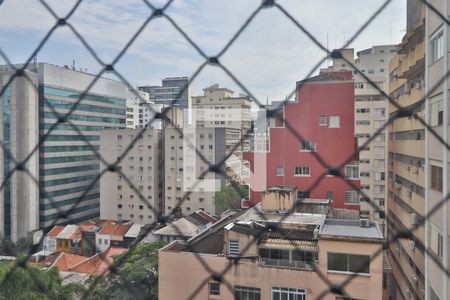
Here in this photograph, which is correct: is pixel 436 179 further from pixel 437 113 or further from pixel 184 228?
pixel 184 228

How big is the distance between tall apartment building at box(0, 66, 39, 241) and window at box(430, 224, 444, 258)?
19.3 feet

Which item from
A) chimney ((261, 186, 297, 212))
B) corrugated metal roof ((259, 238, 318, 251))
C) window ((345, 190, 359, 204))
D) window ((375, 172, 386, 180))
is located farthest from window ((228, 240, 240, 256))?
window ((375, 172, 386, 180))

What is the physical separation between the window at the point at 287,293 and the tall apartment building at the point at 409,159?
1.08 metres

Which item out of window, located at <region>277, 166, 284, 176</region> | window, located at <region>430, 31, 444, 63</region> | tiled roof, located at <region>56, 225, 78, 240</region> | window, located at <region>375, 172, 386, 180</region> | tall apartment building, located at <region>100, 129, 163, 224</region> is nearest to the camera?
window, located at <region>430, 31, 444, 63</region>

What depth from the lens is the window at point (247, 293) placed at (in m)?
2.60

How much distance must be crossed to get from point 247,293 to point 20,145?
5892 millimetres

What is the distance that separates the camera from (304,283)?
2.53 metres

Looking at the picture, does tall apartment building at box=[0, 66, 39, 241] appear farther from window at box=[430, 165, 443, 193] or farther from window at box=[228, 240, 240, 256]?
window at box=[430, 165, 443, 193]

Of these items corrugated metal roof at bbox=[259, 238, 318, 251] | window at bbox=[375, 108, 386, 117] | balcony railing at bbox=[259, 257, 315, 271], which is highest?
window at bbox=[375, 108, 386, 117]

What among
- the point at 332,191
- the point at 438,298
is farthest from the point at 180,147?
the point at 438,298

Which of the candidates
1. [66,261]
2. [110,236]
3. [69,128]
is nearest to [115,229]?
[110,236]

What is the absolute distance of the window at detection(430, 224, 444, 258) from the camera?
61.3 inches

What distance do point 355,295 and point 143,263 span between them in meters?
2.65

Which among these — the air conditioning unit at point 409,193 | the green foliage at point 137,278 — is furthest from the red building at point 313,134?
the green foliage at point 137,278
